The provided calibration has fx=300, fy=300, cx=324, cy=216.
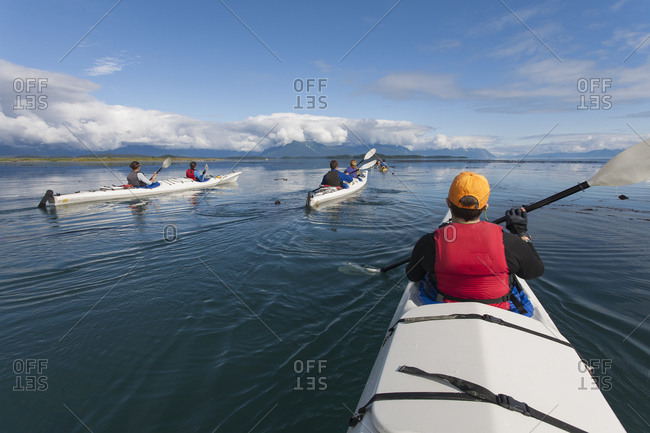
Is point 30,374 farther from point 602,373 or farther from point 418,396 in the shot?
point 602,373

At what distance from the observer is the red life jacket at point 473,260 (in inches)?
126

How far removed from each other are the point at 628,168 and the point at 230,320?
745cm

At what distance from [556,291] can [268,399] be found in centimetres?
621

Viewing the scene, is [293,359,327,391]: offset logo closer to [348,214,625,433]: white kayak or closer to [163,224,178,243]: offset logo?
[348,214,625,433]: white kayak

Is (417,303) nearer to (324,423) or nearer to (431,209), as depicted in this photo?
(324,423)

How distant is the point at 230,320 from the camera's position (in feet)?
17.9

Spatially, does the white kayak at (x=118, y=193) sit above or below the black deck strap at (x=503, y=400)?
above

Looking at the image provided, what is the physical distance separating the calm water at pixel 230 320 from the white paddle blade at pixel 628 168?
2.40 m

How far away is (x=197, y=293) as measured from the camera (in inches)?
254

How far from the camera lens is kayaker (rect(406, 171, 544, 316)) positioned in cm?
323

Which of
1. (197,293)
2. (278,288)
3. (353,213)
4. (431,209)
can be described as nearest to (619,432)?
(278,288)

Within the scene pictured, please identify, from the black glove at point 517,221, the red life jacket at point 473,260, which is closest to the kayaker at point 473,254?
the red life jacket at point 473,260

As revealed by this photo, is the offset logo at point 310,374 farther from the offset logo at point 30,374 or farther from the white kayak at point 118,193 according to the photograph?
the white kayak at point 118,193

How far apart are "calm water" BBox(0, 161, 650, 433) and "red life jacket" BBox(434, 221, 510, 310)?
190 centimetres
